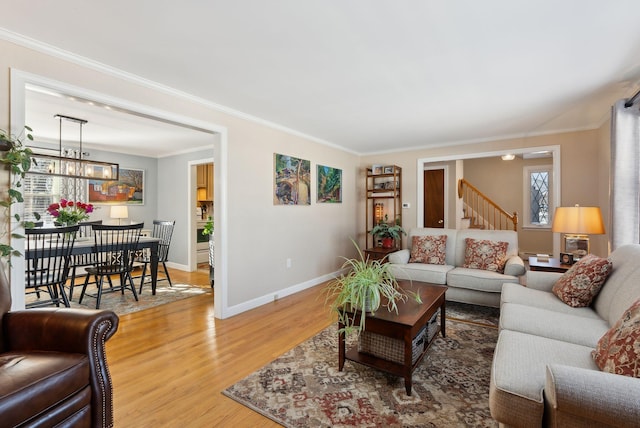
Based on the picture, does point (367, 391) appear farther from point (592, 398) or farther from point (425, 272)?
point (425, 272)

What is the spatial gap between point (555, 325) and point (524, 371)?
741mm

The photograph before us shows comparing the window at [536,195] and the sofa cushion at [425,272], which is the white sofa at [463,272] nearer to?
the sofa cushion at [425,272]

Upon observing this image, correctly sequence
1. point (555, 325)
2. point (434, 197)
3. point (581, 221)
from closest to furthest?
1. point (555, 325)
2. point (581, 221)
3. point (434, 197)

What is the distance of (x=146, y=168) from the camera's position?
601 cm

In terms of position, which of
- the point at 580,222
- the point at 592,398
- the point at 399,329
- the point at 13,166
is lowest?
the point at 399,329

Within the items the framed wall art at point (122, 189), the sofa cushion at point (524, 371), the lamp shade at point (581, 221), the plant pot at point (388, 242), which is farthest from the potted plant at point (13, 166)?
the lamp shade at point (581, 221)

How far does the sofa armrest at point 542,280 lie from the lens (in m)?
2.62

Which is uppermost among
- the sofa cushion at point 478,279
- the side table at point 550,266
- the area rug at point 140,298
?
the side table at point 550,266

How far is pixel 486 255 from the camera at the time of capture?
3646 mm

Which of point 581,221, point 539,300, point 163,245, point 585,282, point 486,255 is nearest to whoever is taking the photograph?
point 585,282

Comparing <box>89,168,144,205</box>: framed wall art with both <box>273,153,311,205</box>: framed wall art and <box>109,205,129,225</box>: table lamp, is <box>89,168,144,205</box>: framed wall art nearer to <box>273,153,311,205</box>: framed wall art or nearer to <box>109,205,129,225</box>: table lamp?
<box>109,205,129,225</box>: table lamp

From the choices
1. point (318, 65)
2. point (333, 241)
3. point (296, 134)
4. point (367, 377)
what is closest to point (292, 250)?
point (333, 241)

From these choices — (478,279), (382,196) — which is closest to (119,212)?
(382,196)

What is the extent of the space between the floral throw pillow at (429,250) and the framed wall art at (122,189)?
5324mm
